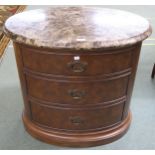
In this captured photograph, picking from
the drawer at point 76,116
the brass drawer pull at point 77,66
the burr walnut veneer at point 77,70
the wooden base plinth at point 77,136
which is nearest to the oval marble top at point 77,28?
the burr walnut veneer at point 77,70

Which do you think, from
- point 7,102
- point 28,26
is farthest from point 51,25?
point 7,102

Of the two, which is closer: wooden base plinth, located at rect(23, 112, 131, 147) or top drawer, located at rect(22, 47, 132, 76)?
top drawer, located at rect(22, 47, 132, 76)

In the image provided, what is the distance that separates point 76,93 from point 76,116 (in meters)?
0.18

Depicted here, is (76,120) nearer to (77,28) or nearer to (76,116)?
(76,116)

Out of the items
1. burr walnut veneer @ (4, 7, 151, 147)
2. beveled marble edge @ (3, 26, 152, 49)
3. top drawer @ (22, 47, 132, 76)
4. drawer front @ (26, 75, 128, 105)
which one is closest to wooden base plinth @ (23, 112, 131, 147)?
burr walnut veneer @ (4, 7, 151, 147)

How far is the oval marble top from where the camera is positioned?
148 centimetres

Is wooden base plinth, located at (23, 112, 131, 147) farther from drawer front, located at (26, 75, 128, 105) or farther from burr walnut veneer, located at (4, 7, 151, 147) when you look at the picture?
drawer front, located at (26, 75, 128, 105)

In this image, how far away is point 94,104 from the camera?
1.74 metres

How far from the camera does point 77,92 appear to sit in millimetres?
1678

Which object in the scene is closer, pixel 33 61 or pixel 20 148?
pixel 33 61

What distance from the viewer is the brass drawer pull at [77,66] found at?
1558 millimetres

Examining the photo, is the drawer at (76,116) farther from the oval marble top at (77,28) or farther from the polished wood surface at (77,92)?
the oval marble top at (77,28)

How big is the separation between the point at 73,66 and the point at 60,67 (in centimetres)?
8
